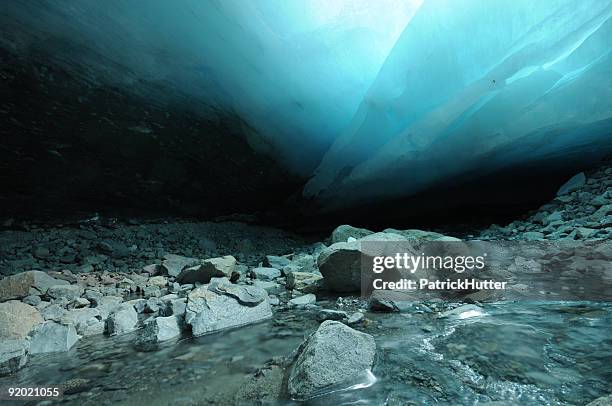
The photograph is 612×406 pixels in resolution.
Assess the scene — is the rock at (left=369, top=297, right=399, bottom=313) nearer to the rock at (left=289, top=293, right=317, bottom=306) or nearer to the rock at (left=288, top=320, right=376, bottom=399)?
the rock at (left=289, top=293, right=317, bottom=306)

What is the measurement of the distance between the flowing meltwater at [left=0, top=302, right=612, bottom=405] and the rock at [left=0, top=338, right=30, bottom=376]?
90mm

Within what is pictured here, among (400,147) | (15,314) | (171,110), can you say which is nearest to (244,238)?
(171,110)

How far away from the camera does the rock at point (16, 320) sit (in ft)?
9.53

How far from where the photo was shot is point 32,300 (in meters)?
4.04

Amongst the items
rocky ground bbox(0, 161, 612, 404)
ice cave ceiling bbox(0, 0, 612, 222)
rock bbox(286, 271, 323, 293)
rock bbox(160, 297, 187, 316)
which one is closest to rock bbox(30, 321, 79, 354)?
rocky ground bbox(0, 161, 612, 404)

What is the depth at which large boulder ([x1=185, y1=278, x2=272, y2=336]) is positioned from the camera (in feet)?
9.66

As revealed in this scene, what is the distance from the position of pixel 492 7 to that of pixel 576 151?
510 centimetres

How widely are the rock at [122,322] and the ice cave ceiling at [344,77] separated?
4.13 metres

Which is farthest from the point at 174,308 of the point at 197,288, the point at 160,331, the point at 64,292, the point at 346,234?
the point at 346,234

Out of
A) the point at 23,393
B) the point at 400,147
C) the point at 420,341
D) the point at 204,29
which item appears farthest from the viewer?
the point at 400,147

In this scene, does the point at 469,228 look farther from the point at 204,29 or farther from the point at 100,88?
the point at 100,88

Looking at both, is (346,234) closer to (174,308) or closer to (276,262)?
(276,262)

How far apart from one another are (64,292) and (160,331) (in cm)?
257

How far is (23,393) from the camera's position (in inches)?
80.5
